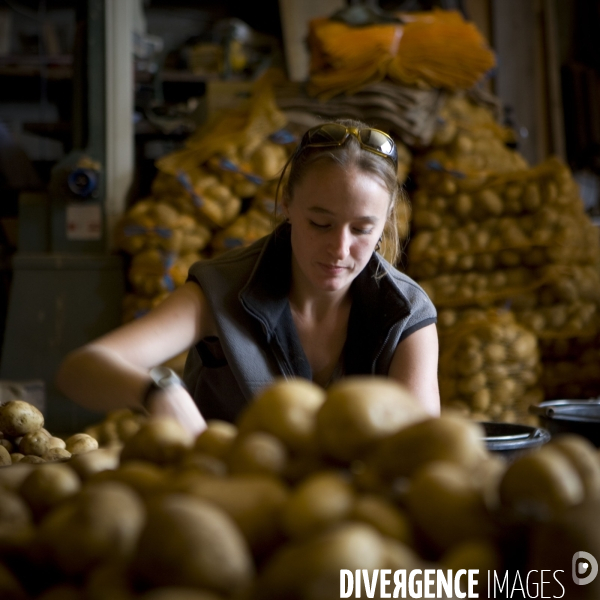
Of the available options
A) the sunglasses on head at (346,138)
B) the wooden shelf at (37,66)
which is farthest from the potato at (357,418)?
the wooden shelf at (37,66)

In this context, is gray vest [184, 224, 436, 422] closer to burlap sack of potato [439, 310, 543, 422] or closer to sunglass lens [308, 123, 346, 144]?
sunglass lens [308, 123, 346, 144]

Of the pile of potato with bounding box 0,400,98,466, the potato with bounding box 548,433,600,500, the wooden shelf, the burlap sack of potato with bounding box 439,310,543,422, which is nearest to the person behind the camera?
the potato with bounding box 548,433,600,500

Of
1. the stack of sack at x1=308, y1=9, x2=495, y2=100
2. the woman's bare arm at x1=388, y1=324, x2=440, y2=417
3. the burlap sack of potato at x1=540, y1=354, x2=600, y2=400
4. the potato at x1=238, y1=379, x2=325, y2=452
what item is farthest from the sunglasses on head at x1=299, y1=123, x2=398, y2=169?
the burlap sack of potato at x1=540, y1=354, x2=600, y2=400

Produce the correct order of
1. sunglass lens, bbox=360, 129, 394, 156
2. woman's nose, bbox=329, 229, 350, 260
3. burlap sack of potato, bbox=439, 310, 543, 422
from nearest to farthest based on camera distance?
Result: woman's nose, bbox=329, 229, 350, 260
sunglass lens, bbox=360, 129, 394, 156
burlap sack of potato, bbox=439, 310, 543, 422

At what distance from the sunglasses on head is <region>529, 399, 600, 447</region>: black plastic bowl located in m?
0.60

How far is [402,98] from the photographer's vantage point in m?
3.15

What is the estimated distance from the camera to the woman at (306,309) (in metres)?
1.39

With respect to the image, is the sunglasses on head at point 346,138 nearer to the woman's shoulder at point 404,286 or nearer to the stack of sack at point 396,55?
the woman's shoulder at point 404,286

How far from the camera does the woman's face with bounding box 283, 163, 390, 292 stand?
4.54ft

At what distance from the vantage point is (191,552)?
0.49 m

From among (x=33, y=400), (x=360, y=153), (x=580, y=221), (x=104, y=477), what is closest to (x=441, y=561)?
(x=104, y=477)

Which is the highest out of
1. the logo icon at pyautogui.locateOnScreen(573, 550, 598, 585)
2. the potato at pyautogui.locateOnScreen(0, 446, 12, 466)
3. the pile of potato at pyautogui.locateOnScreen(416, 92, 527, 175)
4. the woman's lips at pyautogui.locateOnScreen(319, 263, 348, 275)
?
the pile of potato at pyautogui.locateOnScreen(416, 92, 527, 175)

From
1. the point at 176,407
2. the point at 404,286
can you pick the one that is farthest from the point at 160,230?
the point at 176,407

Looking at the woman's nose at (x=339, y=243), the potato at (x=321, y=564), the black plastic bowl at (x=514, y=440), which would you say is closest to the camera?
the potato at (x=321, y=564)
